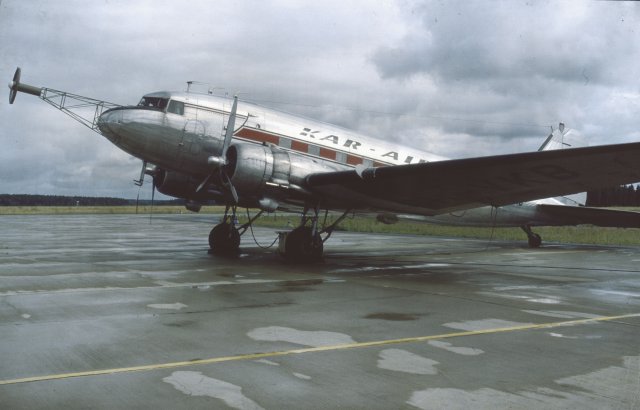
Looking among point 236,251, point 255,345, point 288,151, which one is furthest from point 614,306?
point 236,251

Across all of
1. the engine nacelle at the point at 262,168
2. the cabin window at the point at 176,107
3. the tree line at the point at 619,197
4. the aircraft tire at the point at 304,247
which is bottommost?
the aircraft tire at the point at 304,247

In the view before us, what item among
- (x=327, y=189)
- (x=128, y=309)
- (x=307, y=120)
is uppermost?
(x=307, y=120)

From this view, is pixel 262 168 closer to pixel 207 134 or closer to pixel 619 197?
pixel 207 134

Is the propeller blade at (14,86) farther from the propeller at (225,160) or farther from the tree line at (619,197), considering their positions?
the tree line at (619,197)

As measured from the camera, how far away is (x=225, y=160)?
13.7m

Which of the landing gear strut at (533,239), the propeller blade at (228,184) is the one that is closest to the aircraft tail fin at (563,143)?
the landing gear strut at (533,239)

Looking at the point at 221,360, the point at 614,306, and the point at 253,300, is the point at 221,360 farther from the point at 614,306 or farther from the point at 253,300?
the point at 614,306

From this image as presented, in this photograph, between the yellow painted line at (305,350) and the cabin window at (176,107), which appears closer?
the yellow painted line at (305,350)

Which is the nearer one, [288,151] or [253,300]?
[253,300]

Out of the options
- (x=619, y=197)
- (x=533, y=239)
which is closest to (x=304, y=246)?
(x=533, y=239)

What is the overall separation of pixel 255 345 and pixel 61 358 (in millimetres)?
1821

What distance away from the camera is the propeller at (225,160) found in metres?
13.4

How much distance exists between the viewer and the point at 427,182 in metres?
13.4

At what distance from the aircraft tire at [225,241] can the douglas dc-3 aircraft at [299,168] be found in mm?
1054
